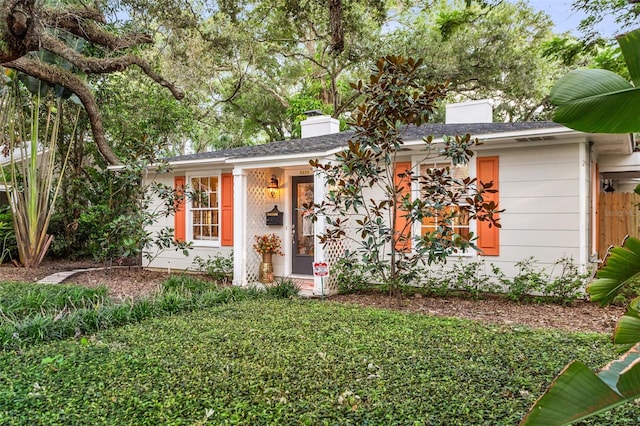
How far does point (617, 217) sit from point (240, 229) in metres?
8.13

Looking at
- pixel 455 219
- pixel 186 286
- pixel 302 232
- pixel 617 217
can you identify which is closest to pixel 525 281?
pixel 455 219

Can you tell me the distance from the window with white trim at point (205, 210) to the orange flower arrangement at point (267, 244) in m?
1.36

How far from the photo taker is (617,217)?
30.6 ft

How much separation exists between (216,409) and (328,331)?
204cm

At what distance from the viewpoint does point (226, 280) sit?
9.14 meters

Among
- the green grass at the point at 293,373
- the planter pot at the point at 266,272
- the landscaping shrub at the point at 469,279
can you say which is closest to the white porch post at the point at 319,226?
the planter pot at the point at 266,272

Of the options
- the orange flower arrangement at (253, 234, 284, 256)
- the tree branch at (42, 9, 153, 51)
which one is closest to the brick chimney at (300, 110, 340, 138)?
the orange flower arrangement at (253, 234, 284, 256)

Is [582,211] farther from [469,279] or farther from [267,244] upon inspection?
[267,244]

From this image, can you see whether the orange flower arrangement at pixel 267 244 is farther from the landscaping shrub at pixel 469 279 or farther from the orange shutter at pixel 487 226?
the orange shutter at pixel 487 226

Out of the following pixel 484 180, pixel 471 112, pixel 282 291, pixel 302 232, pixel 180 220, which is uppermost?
pixel 471 112

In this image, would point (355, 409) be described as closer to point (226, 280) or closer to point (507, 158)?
point (507, 158)

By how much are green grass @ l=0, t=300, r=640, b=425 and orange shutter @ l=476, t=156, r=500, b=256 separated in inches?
104

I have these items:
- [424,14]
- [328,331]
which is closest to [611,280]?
[328,331]

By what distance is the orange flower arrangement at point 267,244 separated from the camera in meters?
8.98
